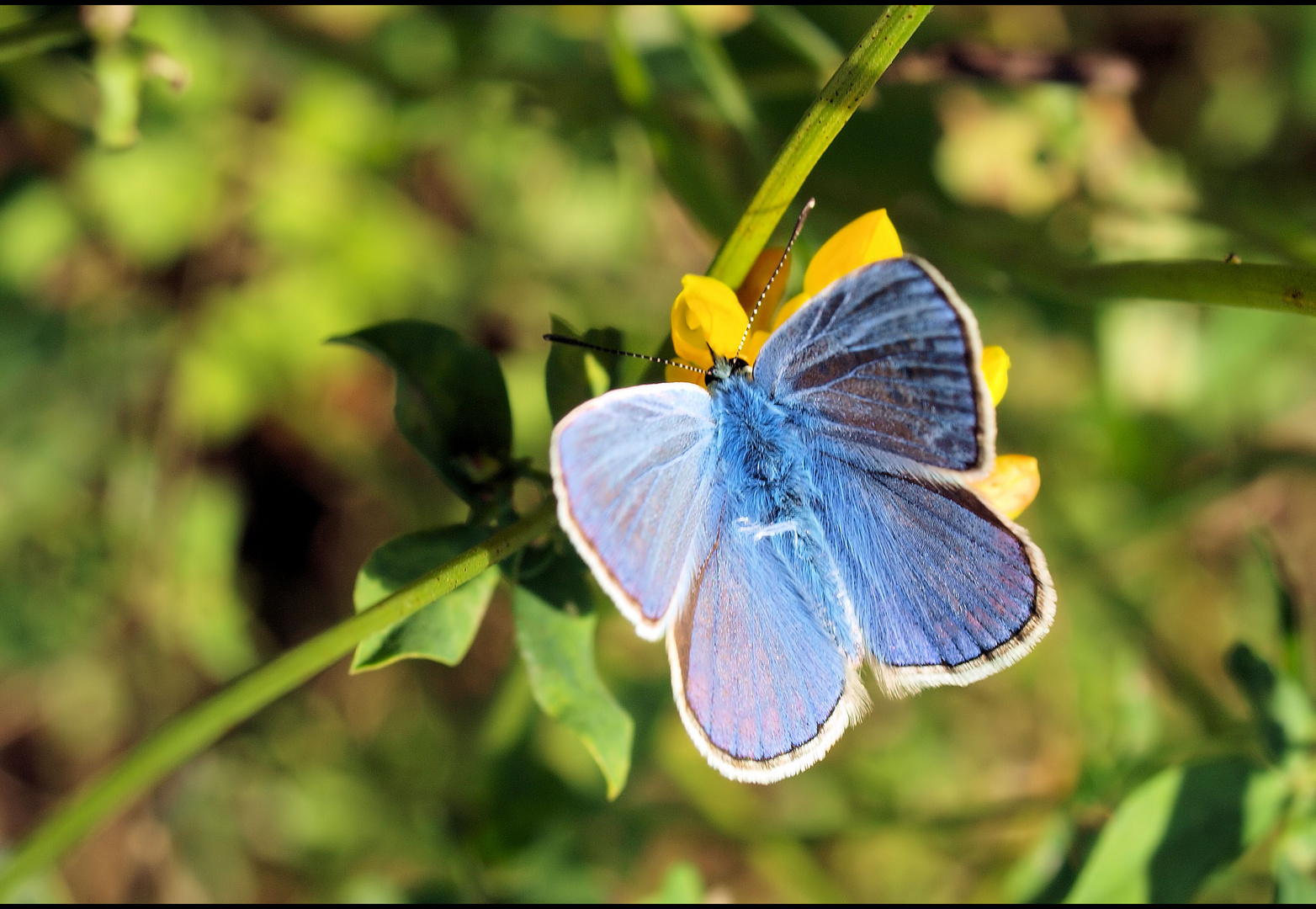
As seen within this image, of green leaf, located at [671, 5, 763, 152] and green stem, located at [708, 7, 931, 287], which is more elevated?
green stem, located at [708, 7, 931, 287]

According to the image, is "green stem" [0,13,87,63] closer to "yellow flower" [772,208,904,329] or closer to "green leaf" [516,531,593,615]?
"green leaf" [516,531,593,615]

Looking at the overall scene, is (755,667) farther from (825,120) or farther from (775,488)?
(825,120)

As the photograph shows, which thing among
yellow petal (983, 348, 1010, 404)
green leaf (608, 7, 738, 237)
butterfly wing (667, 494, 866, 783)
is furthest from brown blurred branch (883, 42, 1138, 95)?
butterfly wing (667, 494, 866, 783)

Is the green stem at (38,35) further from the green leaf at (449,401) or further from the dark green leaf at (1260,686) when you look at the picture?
the dark green leaf at (1260,686)

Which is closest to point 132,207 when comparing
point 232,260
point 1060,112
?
point 232,260

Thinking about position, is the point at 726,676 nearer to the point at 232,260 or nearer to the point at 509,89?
the point at 509,89
